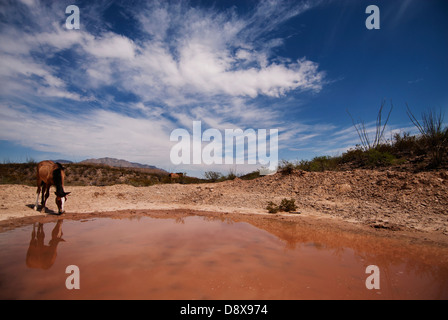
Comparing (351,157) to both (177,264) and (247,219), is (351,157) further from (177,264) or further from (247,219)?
(177,264)

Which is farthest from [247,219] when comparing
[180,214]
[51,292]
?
[51,292]

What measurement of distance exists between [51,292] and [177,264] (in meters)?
1.44

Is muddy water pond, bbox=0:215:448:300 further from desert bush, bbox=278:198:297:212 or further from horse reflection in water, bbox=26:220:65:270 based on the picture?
desert bush, bbox=278:198:297:212

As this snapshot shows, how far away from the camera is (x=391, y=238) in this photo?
4457mm

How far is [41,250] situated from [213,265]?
10.2 ft

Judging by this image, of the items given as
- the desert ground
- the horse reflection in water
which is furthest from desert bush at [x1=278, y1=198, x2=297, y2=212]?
the horse reflection in water

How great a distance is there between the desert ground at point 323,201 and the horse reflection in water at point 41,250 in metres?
1.43

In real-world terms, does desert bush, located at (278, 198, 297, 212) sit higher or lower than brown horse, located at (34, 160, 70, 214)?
lower

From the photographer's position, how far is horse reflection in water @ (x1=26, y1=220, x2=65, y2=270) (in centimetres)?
304

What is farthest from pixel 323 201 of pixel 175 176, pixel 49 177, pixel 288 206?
pixel 175 176

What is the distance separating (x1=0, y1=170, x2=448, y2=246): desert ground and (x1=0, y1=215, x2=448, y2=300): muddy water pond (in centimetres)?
149

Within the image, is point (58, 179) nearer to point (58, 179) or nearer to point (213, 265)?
point (58, 179)

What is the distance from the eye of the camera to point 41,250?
11.8 feet
